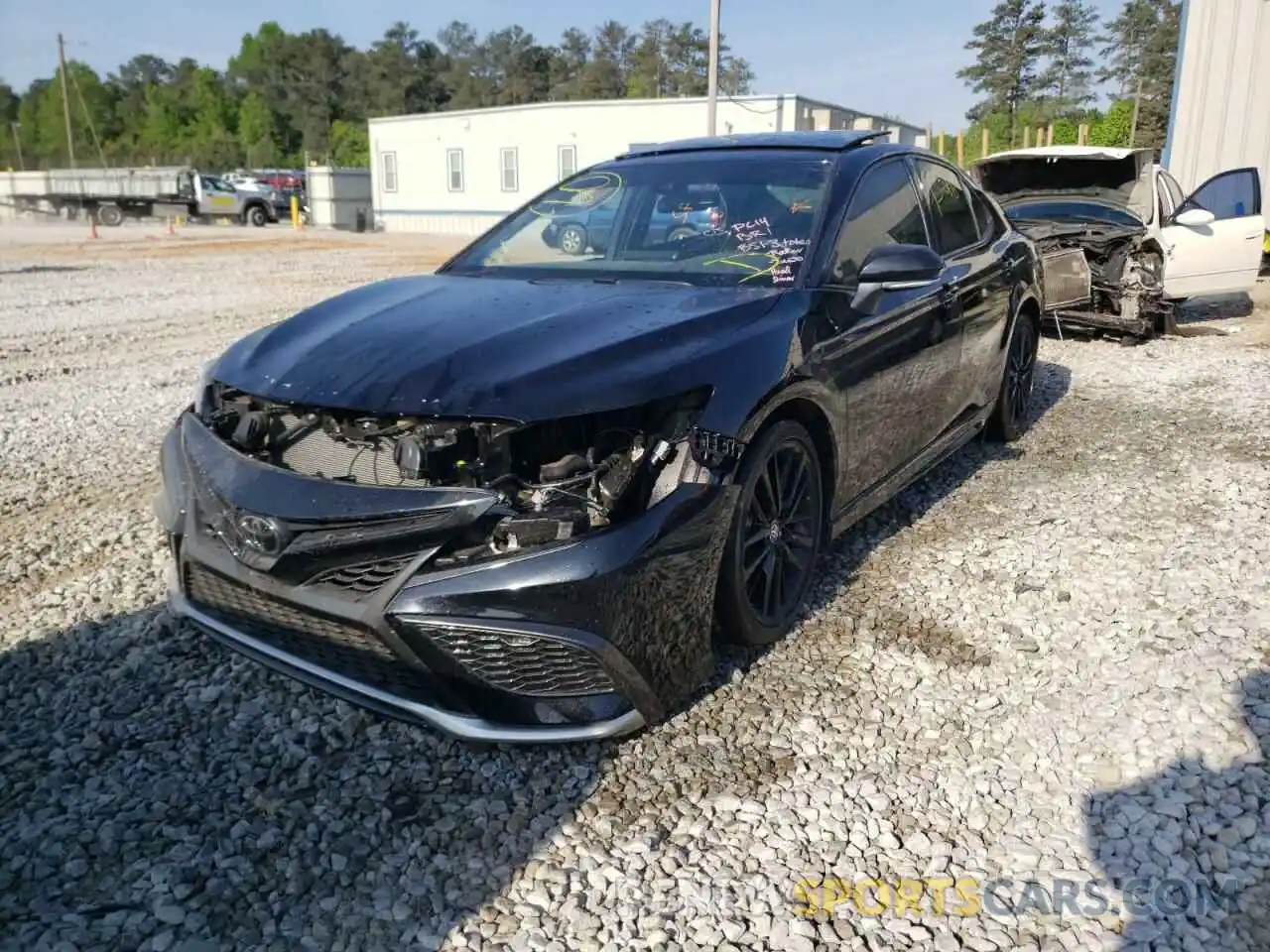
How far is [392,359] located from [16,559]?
2.56 m

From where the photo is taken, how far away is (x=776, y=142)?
411 cm

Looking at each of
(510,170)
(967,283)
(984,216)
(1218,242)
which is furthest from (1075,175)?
(510,170)

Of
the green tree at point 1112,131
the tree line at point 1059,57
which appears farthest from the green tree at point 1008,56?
the green tree at point 1112,131

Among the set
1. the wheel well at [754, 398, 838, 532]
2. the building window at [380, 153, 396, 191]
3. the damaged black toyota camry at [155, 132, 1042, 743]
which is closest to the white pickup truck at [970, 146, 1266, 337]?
the damaged black toyota camry at [155, 132, 1042, 743]

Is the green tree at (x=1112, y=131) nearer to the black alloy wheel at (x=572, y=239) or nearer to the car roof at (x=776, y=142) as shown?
the car roof at (x=776, y=142)

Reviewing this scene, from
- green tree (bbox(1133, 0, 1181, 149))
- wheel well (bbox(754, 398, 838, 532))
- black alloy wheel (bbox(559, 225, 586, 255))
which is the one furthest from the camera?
green tree (bbox(1133, 0, 1181, 149))

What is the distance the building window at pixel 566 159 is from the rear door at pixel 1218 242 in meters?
22.2

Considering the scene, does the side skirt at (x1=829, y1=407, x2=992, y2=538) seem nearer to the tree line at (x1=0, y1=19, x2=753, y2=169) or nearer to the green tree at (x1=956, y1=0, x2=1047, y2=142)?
the green tree at (x1=956, y1=0, x2=1047, y2=142)

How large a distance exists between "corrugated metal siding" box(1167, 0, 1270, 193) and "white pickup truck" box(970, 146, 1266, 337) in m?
5.76

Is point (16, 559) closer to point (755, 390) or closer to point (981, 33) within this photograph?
point (755, 390)

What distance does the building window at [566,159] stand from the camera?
29.7 m

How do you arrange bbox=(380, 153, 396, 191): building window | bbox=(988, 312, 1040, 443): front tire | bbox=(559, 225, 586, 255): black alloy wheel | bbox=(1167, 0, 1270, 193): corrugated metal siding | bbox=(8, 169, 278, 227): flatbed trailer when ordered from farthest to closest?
1. bbox=(8, 169, 278, 227): flatbed trailer
2. bbox=(380, 153, 396, 191): building window
3. bbox=(1167, 0, 1270, 193): corrugated metal siding
4. bbox=(988, 312, 1040, 443): front tire
5. bbox=(559, 225, 586, 255): black alloy wheel

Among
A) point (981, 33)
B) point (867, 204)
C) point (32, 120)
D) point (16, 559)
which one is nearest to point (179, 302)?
point (16, 559)

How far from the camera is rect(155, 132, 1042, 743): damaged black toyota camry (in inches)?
94.1
